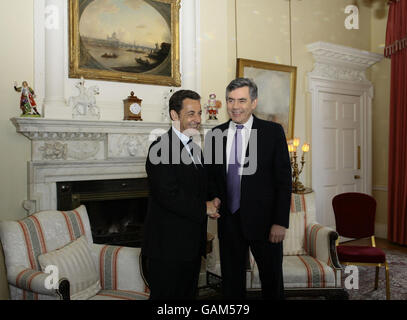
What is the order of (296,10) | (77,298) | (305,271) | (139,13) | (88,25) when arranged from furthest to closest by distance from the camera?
(296,10) < (139,13) < (88,25) < (305,271) < (77,298)

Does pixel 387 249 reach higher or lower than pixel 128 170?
lower

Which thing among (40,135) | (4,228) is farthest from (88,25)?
(4,228)

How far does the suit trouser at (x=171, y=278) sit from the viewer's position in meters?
2.03

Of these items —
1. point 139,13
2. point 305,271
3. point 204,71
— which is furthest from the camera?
point 204,71

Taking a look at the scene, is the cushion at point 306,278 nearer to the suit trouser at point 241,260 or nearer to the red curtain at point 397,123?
the suit trouser at point 241,260

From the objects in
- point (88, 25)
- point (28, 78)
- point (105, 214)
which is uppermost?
point (88, 25)

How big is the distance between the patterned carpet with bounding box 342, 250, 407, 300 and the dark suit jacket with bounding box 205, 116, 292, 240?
1.89m

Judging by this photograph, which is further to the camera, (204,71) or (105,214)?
(204,71)

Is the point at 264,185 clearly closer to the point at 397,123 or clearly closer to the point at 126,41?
the point at 126,41

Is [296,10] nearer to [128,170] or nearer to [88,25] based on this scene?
[88,25]

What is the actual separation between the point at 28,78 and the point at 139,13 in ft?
4.36

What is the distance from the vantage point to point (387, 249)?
5.43 m

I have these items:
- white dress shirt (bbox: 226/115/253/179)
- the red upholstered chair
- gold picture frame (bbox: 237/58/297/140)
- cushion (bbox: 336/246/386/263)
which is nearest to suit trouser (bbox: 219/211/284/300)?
white dress shirt (bbox: 226/115/253/179)

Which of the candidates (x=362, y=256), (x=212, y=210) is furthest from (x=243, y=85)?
(x=362, y=256)
